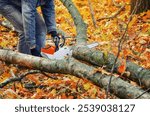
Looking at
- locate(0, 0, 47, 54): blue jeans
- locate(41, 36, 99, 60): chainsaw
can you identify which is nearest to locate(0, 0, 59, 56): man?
locate(0, 0, 47, 54): blue jeans

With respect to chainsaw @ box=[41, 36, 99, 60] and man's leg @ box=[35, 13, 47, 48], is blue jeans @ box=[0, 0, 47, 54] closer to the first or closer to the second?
man's leg @ box=[35, 13, 47, 48]

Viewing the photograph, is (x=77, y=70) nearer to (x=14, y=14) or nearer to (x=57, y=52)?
(x=57, y=52)

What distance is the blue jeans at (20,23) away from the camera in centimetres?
527

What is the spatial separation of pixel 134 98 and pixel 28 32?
209 centimetres

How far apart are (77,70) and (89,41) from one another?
286 centimetres

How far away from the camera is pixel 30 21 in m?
5.07

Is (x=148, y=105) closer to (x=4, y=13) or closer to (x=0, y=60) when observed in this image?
(x=0, y=60)

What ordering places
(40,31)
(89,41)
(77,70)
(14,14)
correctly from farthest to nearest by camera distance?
(89,41) → (40,31) → (14,14) → (77,70)

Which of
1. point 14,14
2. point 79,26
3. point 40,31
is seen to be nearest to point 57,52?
point 79,26

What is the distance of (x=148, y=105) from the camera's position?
341 centimetres

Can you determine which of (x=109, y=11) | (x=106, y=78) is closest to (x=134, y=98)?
(x=106, y=78)

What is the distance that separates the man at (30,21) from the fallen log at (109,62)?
106 cm

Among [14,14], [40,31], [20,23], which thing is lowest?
[40,31]

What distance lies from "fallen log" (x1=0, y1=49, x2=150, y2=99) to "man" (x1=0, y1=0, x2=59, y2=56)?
525mm
